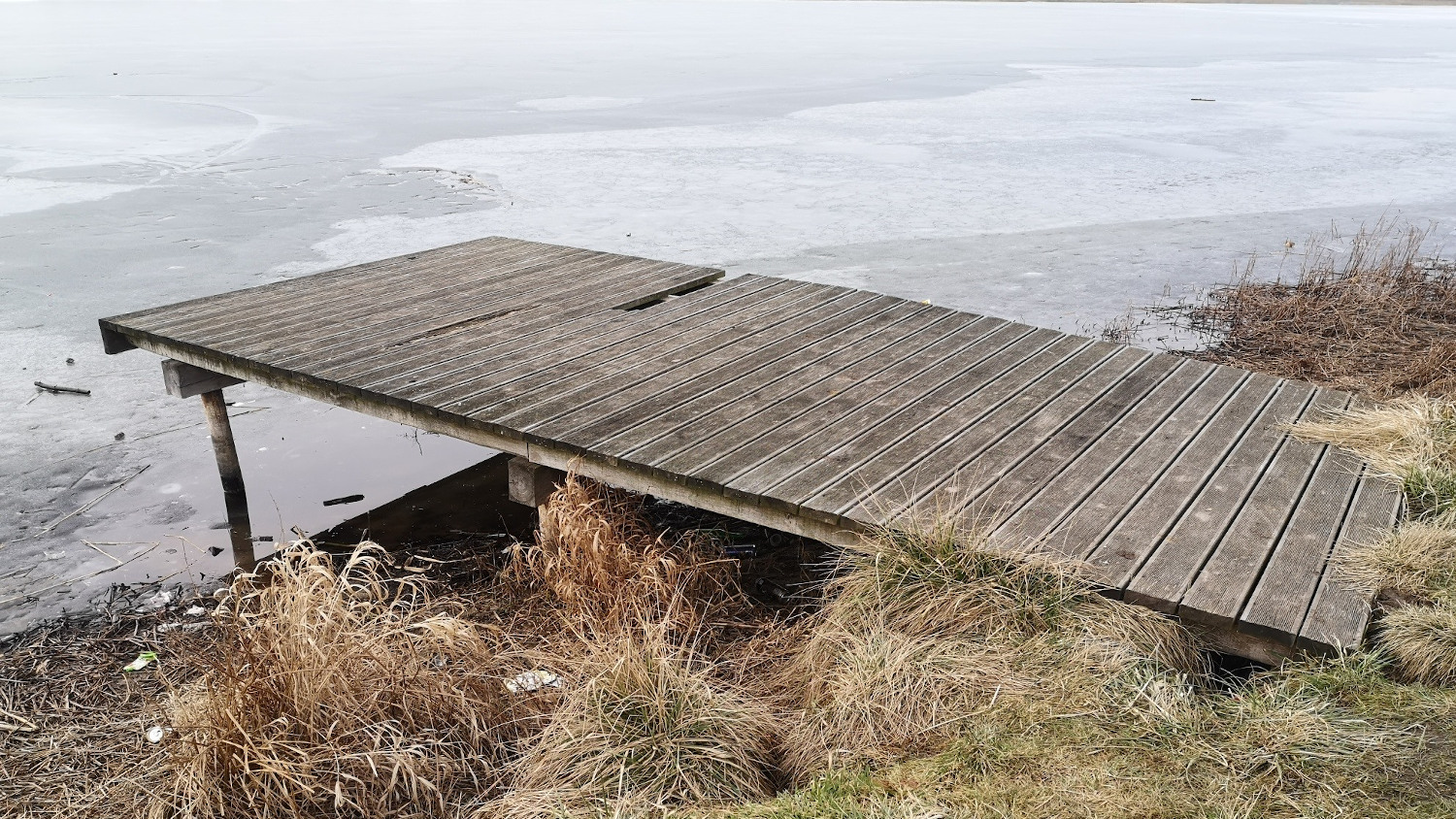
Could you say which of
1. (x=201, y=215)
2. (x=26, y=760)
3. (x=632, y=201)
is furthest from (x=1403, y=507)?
(x=201, y=215)

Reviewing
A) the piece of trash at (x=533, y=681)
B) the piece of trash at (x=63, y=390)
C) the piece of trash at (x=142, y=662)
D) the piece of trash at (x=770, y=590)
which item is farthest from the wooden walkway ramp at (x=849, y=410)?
the piece of trash at (x=142, y=662)

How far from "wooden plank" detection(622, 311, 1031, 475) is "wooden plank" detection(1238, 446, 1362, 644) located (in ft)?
5.16

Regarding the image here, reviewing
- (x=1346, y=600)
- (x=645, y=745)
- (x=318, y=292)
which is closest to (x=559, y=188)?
(x=318, y=292)

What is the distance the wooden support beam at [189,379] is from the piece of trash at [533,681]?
2.57 metres

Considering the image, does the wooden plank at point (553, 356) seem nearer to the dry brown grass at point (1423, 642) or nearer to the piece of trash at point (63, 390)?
the piece of trash at point (63, 390)

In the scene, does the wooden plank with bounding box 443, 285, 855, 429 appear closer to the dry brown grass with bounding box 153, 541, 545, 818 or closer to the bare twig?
the dry brown grass with bounding box 153, 541, 545, 818

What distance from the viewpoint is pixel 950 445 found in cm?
405

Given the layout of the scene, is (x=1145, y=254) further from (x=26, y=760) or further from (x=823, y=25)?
(x=823, y=25)

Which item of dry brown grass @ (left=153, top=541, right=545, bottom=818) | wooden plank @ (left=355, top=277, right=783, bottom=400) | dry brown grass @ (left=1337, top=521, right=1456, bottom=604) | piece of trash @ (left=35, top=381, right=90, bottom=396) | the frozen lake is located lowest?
the frozen lake

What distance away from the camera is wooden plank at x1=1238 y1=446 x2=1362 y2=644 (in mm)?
3012

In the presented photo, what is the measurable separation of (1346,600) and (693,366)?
8.48ft

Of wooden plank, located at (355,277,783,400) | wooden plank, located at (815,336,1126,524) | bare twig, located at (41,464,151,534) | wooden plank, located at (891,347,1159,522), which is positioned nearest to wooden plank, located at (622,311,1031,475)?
wooden plank, located at (815,336,1126,524)

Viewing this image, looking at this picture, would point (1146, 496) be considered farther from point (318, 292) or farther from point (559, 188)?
point (559, 188)

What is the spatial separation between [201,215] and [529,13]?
4227 centimetres
